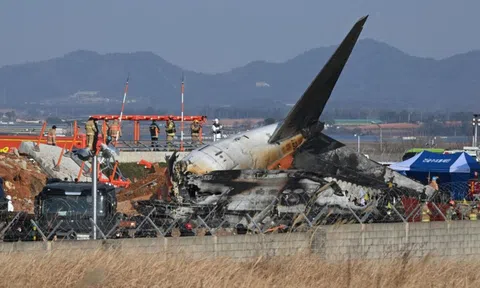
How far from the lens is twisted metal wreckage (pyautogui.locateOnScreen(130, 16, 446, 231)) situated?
33.0 meters

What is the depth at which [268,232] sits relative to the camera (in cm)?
2848

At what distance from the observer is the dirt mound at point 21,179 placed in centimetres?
4403

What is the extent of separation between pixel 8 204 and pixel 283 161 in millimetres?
9539

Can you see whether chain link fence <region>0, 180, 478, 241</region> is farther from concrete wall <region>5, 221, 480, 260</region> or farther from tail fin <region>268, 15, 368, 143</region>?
tail fin <region>268, 15, 368, 143</region>

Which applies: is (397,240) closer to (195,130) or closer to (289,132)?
(289,132)

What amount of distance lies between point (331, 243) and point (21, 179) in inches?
907

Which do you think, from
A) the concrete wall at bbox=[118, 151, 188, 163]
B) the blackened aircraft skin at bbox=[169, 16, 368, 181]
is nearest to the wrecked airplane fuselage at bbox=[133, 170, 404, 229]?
the blackened aircraft skin at bbox=[169, 16, 368, 181]

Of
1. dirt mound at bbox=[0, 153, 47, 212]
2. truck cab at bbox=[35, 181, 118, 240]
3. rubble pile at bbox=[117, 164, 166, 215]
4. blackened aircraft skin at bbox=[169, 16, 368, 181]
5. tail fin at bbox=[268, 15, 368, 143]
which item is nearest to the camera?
truck cab at bbox=[35, 181, 118, 240]

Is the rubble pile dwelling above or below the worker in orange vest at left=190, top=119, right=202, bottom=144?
below

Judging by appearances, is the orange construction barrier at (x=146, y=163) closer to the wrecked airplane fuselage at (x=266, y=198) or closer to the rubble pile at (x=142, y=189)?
the rubble pile at (x=142, y=189)

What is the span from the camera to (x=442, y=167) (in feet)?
170

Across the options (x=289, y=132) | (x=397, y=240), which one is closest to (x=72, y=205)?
(x=397, y=240)

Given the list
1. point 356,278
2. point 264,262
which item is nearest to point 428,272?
point 356,278

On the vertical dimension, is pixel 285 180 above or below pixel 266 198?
above
